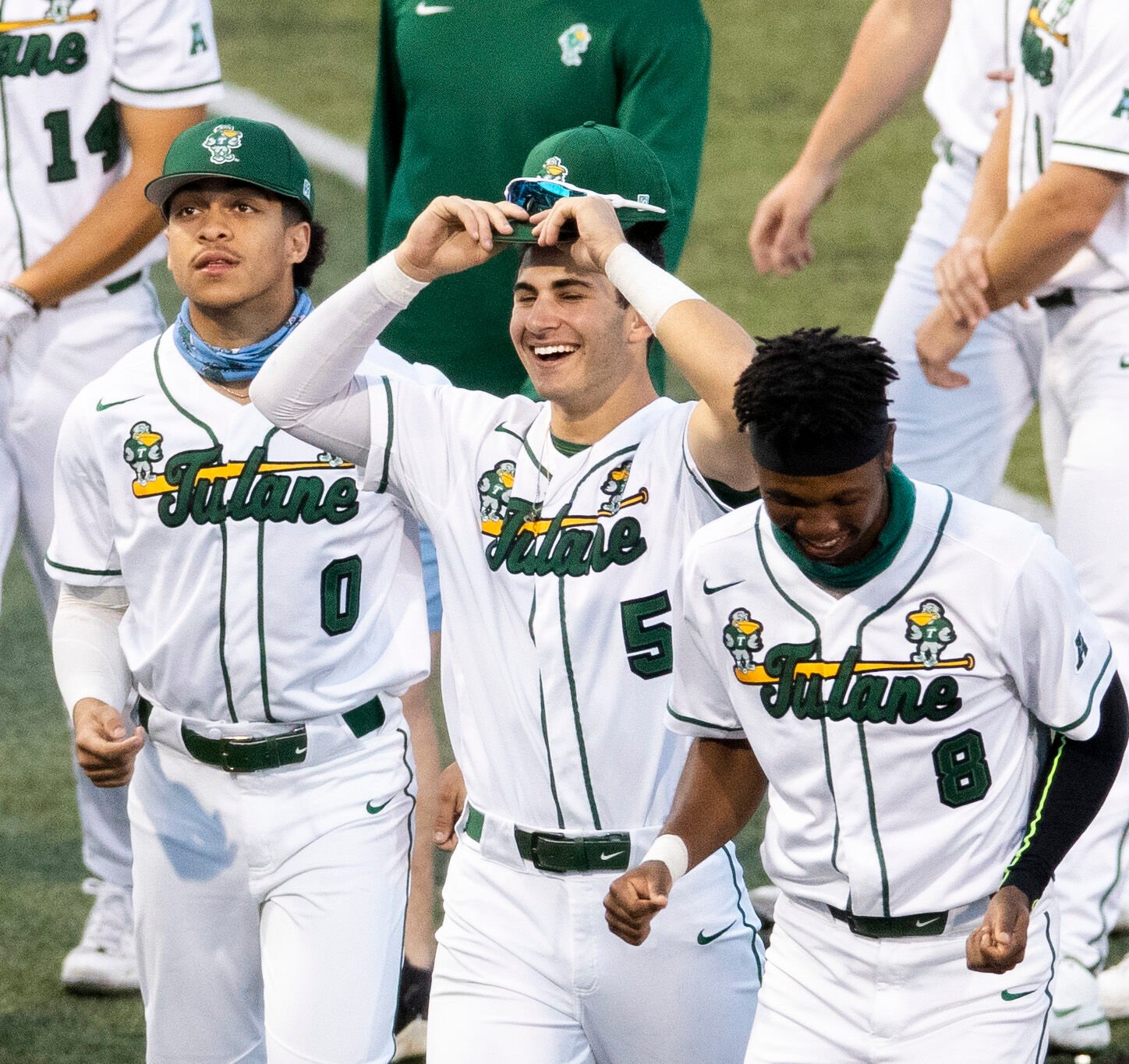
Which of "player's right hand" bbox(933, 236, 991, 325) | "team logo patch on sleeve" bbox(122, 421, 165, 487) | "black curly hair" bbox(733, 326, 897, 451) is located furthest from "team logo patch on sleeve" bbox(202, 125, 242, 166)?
"player's right hand" bbox(933, 236, 991, 325)

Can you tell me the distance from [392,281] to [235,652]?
0.79 metres

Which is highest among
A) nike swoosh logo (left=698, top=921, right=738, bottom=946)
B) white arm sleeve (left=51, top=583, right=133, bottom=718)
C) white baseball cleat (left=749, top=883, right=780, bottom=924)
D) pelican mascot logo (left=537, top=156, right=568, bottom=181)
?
pelican mascot logo (left=537, top=156, right=568, bottom=181)

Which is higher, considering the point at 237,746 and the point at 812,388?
the point at 812,388

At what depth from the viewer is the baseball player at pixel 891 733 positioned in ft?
11.2

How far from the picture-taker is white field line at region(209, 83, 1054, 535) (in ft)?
39.6

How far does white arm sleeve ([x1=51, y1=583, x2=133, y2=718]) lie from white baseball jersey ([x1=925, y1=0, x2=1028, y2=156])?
2611mm

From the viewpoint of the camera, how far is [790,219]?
239 inches

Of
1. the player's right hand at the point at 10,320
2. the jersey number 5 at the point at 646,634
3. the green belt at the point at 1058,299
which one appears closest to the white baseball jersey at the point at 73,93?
the player's right hand at the point at 10,320

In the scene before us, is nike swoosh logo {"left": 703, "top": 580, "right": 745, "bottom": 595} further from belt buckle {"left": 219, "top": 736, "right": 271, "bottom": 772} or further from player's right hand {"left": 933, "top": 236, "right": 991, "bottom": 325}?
player's right hand {"left": 933, "top": 236, "right": 991, "bottom": 325}

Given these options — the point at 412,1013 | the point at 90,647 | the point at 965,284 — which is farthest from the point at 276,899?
the point at 965,284

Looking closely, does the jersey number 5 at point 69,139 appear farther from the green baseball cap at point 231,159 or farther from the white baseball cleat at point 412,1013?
the white baseball cleat at point 412,1013

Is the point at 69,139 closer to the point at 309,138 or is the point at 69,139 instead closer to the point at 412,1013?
the point at 412,1013

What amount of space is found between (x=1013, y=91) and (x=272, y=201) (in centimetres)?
195

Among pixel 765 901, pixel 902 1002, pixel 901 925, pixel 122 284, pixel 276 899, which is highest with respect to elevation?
pixel 122 284
